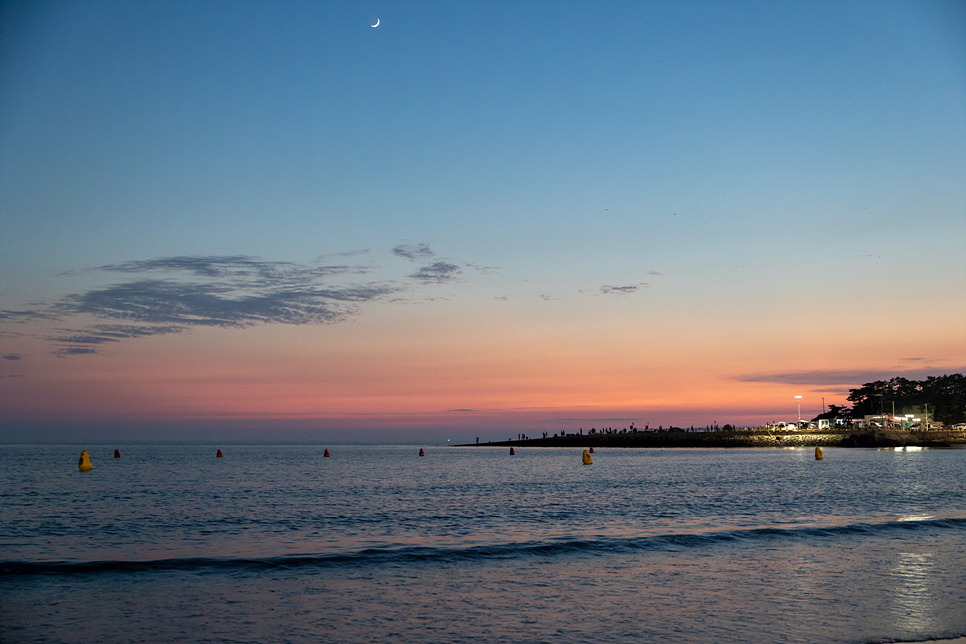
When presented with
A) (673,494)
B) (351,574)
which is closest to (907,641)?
(351,574)

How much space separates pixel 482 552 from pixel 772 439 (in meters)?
157

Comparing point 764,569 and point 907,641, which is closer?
point 907,641

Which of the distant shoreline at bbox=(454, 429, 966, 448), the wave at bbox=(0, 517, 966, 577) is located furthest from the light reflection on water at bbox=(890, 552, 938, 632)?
the distant shoreline at bbox=(454, 429, 966, 448)

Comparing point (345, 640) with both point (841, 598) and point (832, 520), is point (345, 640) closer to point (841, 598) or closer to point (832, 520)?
point (841, 598)

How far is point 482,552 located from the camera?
21281 mm

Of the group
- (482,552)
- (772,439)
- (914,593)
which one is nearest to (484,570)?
(482,552)

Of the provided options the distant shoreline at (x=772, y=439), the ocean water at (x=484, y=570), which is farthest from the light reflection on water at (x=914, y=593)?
the distant shoreline at (x=772, y=439)

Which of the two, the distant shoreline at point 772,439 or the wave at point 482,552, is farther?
the distant shoreline at point 772,439

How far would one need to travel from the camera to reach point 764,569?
58.2 feet

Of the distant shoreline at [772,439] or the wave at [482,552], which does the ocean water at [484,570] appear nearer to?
the wave at [482,552]

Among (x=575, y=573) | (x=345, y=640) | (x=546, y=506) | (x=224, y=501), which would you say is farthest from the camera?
(x=224, y=501)

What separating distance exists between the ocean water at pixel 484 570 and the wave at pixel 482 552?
0.10 meters

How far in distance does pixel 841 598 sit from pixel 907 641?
129 inches

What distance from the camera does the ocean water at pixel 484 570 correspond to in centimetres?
1257
